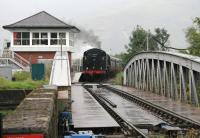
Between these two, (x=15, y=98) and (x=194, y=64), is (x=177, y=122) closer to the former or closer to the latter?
(x=194, y=64)

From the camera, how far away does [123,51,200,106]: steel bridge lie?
72.0 ft

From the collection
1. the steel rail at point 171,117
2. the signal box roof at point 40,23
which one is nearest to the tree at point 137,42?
the signal box roof at point 40,23

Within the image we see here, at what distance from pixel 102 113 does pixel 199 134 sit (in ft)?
16.6

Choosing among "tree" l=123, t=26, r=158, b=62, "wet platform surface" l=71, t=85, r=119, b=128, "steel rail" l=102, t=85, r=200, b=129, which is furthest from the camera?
"tree" l=123, t=26, r=158, b=62

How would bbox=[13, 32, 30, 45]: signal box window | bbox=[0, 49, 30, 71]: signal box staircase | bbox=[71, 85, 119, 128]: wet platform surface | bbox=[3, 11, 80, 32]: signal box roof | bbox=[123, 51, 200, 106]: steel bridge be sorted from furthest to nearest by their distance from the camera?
1. bbox=[3, 11, 80, 32]: signal box roof
2. bbox=[13, 32, 30, 45]: signal box window
3. bbox=[0, 49, 30, 71]: signal box staircase
4. bbox=[123, 51, 200, 106]: steel bridge
5. bbox=[71, 85, 119, 128]: wet platform surface

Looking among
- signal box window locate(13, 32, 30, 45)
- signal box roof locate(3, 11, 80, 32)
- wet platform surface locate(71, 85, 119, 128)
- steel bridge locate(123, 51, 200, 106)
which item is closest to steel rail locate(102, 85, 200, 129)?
steel bridge locate(123, 51, 200, 106)

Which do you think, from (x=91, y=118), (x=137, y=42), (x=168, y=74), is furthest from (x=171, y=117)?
(x=137, y=42)

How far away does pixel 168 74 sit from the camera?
2720 centimetres

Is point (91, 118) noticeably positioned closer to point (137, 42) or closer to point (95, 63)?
point (95, 63)

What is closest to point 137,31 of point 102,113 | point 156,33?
point 156,33

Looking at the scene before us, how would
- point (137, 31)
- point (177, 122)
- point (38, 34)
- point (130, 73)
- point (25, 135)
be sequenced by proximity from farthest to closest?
point (137, 31) < point (38, 34) < point (130, 73) < point (177, 122) < point (25, 135)

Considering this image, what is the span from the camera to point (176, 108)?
21188 mm

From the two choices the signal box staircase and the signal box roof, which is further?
the signal box roof

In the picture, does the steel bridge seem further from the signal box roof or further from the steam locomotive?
the signal box roof
